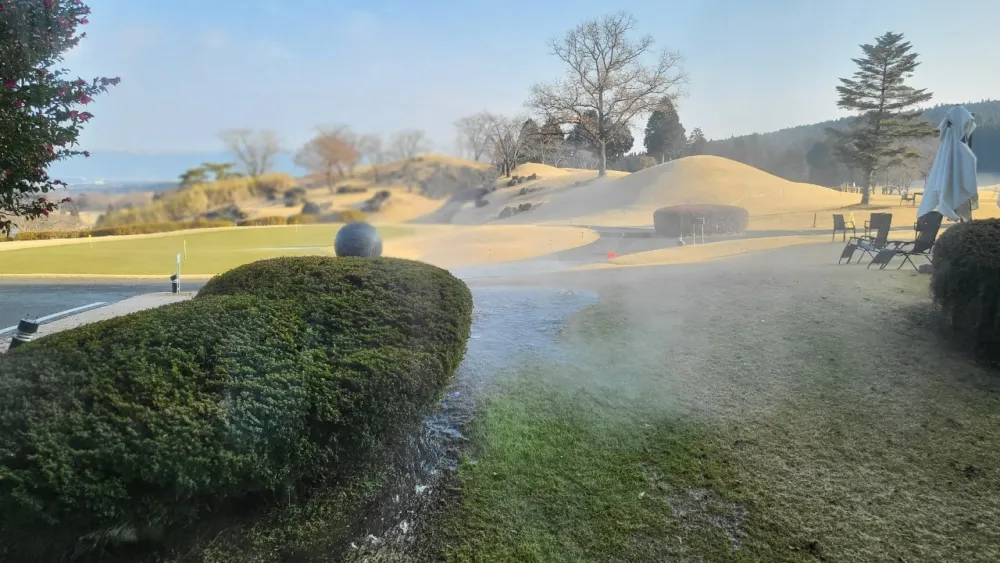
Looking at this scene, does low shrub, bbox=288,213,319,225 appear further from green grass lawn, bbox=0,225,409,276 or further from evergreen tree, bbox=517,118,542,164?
evergreen tree, bbox=517,118,542,164

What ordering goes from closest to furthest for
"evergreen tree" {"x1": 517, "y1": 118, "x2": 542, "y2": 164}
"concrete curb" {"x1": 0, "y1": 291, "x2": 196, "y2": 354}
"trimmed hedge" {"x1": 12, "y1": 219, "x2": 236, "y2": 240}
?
"trimmed hedge" {"x1": 12, "y1": 219, "x2": 236, "y2": 240}
"concrete curb" {"x1": 0, "y1": 291, "x2": 196, "y2": 354}
"evergreen tree" {"x1": 517, "y1": 118, "x2": 542, "y2": 164}

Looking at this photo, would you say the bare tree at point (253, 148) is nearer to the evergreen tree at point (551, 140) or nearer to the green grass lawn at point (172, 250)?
the green grass lawn at point (172, 250)

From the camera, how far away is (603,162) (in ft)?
62.2

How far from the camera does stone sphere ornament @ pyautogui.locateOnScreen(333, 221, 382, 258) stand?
4398mm

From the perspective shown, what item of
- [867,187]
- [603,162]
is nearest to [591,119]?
[603,162]

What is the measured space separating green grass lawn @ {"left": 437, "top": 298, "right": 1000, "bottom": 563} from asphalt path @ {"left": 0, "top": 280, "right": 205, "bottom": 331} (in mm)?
4196

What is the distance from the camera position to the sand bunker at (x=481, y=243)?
5.65 metres

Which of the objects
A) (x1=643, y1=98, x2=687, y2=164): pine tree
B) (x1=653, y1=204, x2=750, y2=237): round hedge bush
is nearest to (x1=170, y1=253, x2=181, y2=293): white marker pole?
(x1=643, y1=98, x2=687, y2=164): pine tree

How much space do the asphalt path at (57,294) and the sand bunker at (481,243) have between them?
7.22 ft

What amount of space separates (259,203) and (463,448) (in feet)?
6.37

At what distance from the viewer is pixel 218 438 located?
1.69m

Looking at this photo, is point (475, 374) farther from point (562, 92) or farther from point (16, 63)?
point (562, 92)

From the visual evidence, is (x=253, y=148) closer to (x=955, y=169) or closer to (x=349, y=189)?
(x=349, y=189)

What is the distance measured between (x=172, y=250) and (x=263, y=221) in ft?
3.16
